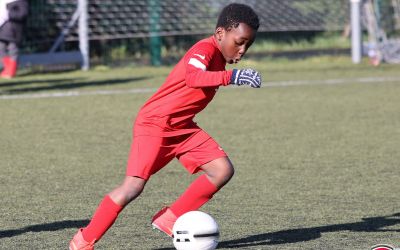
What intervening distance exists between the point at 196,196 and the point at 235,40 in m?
0.94

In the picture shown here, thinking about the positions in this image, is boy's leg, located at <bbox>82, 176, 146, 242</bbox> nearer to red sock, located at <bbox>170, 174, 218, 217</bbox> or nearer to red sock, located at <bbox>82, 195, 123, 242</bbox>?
red sock, located at <bbox>82, 195, 123, 242</bbox>

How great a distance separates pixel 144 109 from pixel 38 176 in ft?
10.1

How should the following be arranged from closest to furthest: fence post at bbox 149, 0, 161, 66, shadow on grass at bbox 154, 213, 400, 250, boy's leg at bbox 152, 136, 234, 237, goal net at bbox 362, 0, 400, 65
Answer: boy's leg at bbox 152, 136, 234, 237, shadow on grass at bbox 154, 213, 400, 250, fence post at bbox 149, 0, 161, 66, goal net at bbox 362, 0, 400, 65

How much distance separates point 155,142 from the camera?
5691mm

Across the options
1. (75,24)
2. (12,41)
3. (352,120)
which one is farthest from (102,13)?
(352,120)

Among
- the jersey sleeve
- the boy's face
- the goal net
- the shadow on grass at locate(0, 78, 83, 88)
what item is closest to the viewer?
the jersey sleeve

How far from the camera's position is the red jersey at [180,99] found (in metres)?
5.66

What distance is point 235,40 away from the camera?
5.71 metres

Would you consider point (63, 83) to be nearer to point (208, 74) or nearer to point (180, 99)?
point (180, 99)

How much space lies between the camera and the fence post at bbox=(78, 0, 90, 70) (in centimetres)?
1895

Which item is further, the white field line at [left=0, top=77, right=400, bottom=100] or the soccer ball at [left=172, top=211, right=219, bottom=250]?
the white field line at [left=0, top=77, right=400, bottom=100]

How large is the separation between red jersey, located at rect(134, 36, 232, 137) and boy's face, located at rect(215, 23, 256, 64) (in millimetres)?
45

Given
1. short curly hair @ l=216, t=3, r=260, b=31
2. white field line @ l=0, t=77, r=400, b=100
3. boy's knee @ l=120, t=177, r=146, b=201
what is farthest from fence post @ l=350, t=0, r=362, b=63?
boy's knee @ l=120, t=177, r=146, b=201

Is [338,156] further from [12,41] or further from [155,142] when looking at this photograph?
[12,41]
